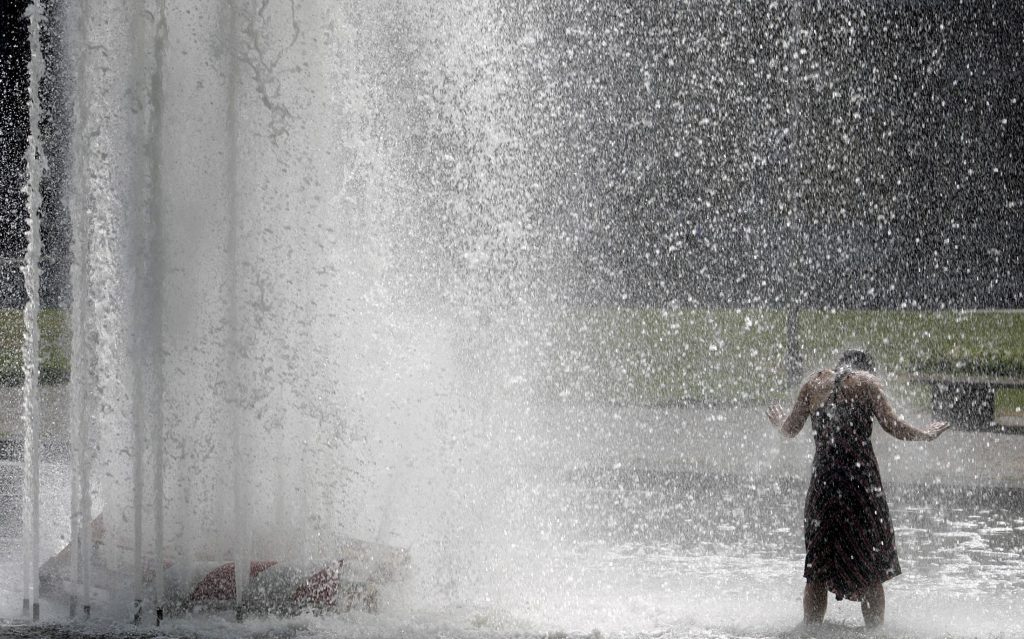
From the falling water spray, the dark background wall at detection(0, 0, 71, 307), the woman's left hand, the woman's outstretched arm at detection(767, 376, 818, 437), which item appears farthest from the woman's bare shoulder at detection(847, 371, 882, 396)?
the dark background wall at detection(0, 0, 71, 307)

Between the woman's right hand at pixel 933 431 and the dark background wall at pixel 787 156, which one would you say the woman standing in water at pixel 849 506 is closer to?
the woman's right hand at pixel 933 431

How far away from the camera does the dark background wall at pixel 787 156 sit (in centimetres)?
A: 2297

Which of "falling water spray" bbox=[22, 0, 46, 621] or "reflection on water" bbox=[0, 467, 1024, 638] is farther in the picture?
"falling water spray" bbox=[22, 0, 46, 621]

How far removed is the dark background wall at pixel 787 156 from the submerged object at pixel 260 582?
55.7 ft

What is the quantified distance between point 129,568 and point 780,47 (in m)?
22.7

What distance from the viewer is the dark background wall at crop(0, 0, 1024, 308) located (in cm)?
2297

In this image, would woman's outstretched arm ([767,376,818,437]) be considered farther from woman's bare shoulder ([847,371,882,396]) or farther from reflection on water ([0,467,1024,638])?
reflection on water ([0,467,1024,638])

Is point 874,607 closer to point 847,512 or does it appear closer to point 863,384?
point 847,512

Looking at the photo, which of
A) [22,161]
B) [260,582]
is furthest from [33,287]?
[22,161]

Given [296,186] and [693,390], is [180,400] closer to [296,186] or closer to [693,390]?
[296,186]

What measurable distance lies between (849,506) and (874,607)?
17.3 inches

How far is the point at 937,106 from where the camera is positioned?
24.6m

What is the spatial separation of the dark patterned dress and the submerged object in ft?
5.86

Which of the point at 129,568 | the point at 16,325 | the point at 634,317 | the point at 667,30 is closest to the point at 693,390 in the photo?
the point at 634,317
